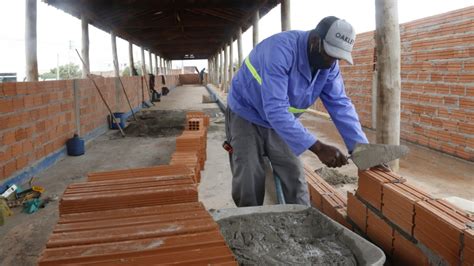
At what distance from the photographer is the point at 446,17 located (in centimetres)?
724

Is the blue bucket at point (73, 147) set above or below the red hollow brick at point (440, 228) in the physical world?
below

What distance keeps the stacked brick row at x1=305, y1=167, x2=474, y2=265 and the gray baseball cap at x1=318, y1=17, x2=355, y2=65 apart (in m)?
0.79

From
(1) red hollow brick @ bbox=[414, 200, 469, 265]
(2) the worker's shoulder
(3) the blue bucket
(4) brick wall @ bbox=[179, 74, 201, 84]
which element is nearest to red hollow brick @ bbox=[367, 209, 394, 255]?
(1) red hollow brick @ bbox=[414, 200, 469, 265]

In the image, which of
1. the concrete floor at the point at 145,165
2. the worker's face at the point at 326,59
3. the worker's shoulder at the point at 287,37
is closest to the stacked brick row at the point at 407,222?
the worker's face at the point at 326,59

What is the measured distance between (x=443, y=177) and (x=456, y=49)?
2.45 meters

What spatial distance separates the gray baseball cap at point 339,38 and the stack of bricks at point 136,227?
1.17 metres

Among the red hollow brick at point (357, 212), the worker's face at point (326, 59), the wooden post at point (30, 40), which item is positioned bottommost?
the red hollow brick at point (357, 212)

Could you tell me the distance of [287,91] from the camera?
2.69 meters

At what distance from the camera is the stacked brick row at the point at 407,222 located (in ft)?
5.96

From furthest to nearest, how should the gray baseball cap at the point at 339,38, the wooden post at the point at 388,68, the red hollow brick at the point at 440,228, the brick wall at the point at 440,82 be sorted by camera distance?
the brick wall at the point at 440,82
the wooden post at the point at 388,68
the gray baseball cap at the point at 339,38
the red hollow brick at the point at 440,228

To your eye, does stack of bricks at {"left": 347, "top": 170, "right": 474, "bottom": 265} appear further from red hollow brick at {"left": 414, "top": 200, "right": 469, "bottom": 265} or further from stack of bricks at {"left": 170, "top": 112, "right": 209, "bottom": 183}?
stack of bricks at {"left": 170, "top": 112, "right": 209, "bottom": 183}

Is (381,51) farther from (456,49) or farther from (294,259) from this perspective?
(456,49)

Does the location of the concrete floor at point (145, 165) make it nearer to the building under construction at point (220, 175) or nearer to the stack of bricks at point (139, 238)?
the building under construction at point (220, 175)

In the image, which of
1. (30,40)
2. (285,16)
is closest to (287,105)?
(30,40)
